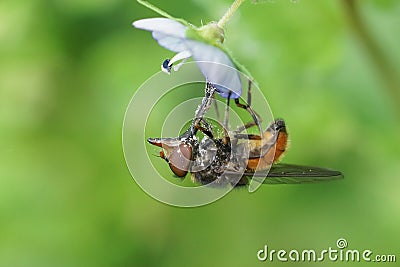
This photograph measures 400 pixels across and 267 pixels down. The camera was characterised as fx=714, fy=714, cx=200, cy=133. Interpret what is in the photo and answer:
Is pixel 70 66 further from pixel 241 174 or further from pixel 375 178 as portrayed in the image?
pixel 241 174

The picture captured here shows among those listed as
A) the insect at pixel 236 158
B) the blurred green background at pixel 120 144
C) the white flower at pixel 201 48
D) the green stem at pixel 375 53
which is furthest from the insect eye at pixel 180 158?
the blurred green background at pixel 120 144

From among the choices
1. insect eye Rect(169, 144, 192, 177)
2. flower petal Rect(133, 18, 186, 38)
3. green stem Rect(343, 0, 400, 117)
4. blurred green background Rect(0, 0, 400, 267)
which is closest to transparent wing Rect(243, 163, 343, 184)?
insect eye Rect(169, 144, 192, 177)

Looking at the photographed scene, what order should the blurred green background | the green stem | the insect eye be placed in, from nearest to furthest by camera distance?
the insect eye < the green stem < the blurred green background

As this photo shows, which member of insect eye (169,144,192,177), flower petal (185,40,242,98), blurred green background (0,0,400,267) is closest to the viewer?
flower petal (185,40,242,98)

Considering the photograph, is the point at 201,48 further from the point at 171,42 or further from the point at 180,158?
the point at 180,158

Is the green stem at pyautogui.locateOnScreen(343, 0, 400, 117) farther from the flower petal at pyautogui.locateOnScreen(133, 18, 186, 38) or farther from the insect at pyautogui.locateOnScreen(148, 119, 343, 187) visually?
the flower petal at pyautogui.locateOnScreen(133, 18, 186, 38)

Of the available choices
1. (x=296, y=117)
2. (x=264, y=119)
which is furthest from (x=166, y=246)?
(x=264, y=119)

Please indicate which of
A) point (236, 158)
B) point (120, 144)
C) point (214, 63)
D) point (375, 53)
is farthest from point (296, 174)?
point (120, 144)
